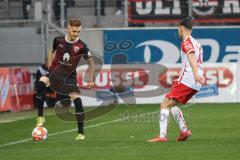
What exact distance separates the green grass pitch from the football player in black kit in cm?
56

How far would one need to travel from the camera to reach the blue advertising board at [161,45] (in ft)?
102

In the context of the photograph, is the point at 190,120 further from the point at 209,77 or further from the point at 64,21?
the point at 64,21

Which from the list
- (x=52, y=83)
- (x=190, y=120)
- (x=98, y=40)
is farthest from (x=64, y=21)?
(x=52, y=83)

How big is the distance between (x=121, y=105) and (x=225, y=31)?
6457mm

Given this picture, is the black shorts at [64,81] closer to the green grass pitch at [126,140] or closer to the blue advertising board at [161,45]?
the green grass pitch at [126,140]

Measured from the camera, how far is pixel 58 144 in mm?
13281

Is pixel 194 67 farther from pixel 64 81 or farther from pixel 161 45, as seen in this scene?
pixel 161 45

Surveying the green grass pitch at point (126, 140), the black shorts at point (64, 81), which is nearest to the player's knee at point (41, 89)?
the black shorts at point (64, 81)

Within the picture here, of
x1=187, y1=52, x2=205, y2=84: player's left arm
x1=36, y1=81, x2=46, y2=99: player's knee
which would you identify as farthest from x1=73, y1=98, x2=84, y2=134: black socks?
x1=187, y1=52, x2=205, y2=84: player's left arm

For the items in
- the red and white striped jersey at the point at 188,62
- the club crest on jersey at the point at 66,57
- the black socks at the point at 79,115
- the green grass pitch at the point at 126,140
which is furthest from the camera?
the club crest on jersey at the point at 66,57

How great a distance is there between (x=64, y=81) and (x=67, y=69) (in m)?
0.23

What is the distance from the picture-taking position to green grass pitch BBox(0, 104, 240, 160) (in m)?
11.3

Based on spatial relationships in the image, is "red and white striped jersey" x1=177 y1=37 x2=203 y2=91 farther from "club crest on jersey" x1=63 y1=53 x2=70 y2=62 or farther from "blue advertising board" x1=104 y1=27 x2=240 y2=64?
"blue advertising board" x1=104 y1=27 x2=240 y2=64

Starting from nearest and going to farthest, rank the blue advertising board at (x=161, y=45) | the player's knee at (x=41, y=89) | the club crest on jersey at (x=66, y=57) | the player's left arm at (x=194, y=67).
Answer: the player's left arm at (x=194, y=67) → the club crest on jersey at (x=66, y=57) → the player's knee at (x=41, y=89) → the blue advertising board at (x=161, y=45)
